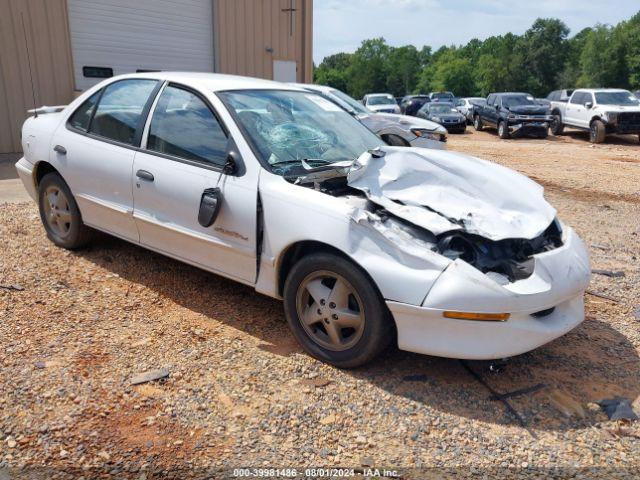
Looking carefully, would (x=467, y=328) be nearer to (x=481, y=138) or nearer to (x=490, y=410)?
(x=490, y=410)

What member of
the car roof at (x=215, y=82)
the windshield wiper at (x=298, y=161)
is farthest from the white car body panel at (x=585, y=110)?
the windshield wiper at (x=298, y=161)

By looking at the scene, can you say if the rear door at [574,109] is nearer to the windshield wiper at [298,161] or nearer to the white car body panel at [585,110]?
the white car body panel at [585,110]

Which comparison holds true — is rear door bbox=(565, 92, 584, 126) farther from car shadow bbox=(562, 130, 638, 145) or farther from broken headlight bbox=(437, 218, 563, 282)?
broken headlight bbox=(437, 218, 563, 282)

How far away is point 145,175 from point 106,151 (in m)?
0.58

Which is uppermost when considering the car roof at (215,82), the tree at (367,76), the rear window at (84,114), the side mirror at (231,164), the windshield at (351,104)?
the car roof at (215,82)

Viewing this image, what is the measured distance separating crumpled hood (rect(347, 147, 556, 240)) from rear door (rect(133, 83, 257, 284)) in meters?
0.77

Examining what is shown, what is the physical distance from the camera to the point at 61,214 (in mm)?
5047

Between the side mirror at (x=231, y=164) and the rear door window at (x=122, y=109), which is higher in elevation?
the rear door window at (x=122, y=109)

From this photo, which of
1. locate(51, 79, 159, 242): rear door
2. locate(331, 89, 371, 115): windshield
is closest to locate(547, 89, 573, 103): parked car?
locate(331, 89, 371, 115): windshield

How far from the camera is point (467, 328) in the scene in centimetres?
293

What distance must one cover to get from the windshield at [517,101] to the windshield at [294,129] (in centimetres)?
1863

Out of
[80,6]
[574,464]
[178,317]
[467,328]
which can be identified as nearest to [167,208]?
[178,317]

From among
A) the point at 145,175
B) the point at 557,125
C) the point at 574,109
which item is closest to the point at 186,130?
the point at 145,175

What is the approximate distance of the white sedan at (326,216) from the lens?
2.98m
